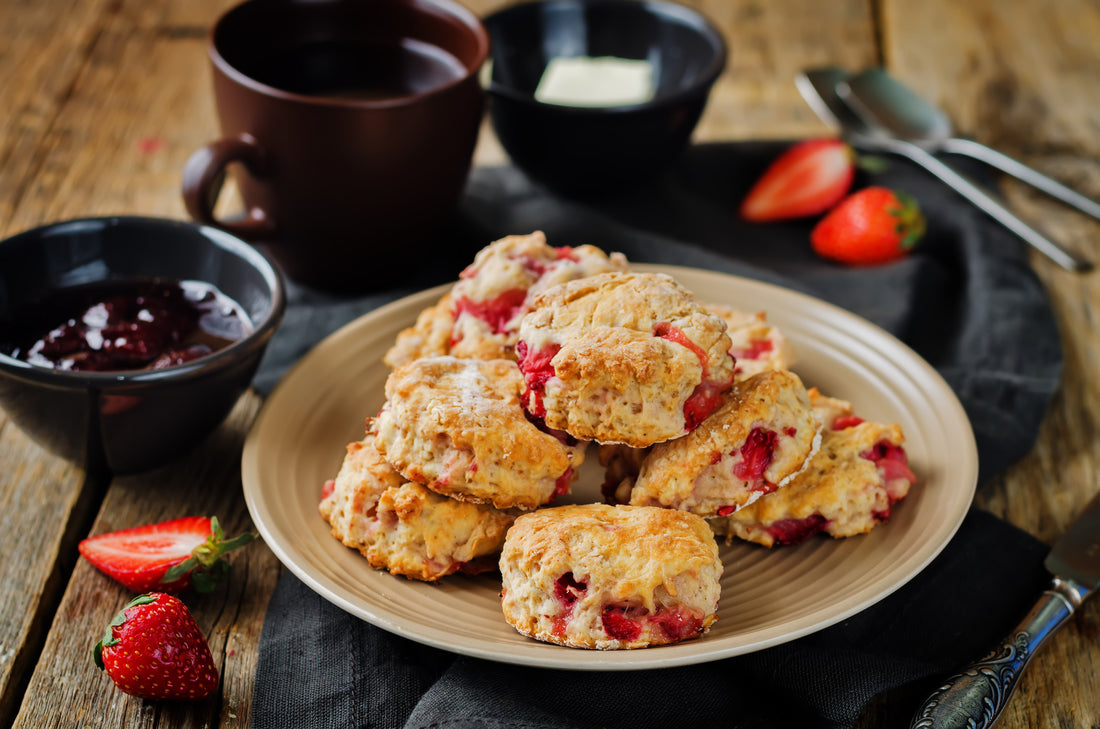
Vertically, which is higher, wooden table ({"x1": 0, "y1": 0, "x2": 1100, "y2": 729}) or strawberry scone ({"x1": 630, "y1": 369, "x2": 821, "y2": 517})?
strawberry scone ({"x1": 630, "y1": 369, "x2": 821, "y2": 517})

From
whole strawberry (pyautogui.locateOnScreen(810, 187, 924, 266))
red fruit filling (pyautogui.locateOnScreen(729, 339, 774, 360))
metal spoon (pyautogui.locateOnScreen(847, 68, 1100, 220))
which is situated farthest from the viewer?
metal spoon (pyautogui.locateOnScreen(847, 68, 1100, 220))

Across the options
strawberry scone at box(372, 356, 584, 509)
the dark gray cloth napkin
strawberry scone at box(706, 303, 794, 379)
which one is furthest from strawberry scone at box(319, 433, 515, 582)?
strawberry scone at box(706, 303, 794, 379)

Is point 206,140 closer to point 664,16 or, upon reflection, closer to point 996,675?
point 664,16

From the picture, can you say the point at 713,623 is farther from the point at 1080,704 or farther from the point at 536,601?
the point at 1080,704

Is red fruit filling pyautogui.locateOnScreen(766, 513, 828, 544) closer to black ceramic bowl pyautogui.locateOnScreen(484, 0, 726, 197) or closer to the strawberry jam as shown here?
the strawberry jam

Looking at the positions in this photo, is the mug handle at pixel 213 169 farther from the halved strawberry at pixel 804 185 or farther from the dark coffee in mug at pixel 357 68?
the halved strawberry at pixel 804 185

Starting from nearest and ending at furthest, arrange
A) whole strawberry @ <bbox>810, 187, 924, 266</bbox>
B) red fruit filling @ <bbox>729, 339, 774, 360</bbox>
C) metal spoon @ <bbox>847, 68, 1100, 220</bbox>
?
red fruit filling @ <bbox>729, 339, 774, 360</bbox> < whole strawberry @ <bbox>810, 187, 924, 266</bbox> < metal spoon @ <bbox>847, 68, 1100, 220</bbox>

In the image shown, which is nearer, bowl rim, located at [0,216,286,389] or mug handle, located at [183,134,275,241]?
bowl rim, located at [0,216,286,389]

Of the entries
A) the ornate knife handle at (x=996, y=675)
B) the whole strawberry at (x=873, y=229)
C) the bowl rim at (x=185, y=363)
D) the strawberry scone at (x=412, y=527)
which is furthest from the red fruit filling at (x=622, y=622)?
the whole strawberry at (x=873, y=229)
